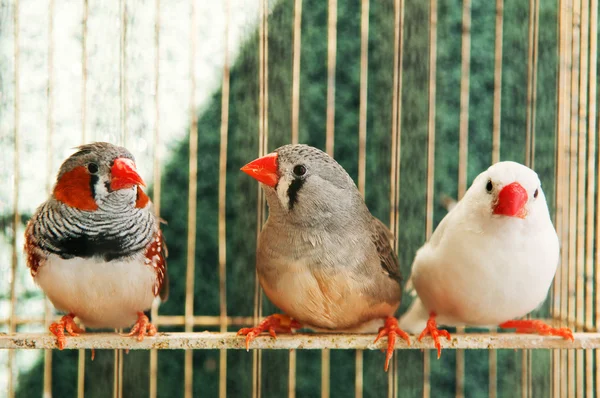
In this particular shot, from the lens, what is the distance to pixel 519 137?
5.90 feet

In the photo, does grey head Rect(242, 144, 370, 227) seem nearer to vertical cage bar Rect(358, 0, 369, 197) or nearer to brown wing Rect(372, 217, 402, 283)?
brown wing Rect(372, 217, 402, 283)

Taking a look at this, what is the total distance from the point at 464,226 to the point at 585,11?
611 mm

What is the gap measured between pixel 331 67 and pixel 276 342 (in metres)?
0.82

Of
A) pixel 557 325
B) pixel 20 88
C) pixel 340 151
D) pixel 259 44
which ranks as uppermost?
pixel 259 44

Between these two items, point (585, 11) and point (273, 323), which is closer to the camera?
point (273, 323)

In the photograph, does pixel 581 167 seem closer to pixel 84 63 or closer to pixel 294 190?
pixel 294 190

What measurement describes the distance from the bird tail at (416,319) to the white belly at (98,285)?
603mm

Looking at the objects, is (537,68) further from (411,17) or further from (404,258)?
(404,258)

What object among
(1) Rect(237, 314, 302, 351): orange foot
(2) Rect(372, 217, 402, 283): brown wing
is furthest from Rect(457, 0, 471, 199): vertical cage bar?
(1) Rect(237, 314, 302, 351): orange foot

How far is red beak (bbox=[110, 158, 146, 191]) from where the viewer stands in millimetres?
1193

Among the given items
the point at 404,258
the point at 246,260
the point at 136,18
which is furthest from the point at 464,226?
the point at 136,18

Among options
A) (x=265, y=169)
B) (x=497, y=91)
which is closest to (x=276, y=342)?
(x=265, y=169)

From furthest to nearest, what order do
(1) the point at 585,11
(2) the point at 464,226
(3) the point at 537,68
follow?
(3) the point at 537,68
(1) the point at 585,11
(2) the point at 464,226

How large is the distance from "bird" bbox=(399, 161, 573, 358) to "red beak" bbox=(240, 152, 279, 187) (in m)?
0.37
